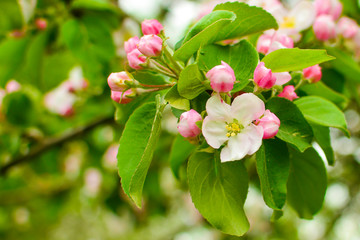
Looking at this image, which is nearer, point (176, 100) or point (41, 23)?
point (176, 100)

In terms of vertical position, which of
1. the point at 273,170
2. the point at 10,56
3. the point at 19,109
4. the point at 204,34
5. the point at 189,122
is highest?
the point at 204,34

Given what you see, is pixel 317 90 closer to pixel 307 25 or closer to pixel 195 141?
pixel 307 25

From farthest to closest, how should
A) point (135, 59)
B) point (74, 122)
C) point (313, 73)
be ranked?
1. point (74, 122)
2. point (313, 73)
3. point (135, 59)

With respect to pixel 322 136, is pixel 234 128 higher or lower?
higher

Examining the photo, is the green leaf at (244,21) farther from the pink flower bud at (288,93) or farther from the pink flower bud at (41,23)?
the pink flower bud at (41,23)

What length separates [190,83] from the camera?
0.64 metres

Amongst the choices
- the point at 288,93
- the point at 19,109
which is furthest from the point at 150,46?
the point at 19,109

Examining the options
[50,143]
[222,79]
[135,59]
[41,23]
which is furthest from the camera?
[50,143]

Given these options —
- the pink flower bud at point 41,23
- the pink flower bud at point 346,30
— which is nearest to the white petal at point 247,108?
the pink flower bud at point 346,30

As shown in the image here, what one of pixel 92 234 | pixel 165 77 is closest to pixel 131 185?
pixel 165 77

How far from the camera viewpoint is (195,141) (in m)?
0.69

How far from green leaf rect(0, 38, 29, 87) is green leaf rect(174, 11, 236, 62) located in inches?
41.4

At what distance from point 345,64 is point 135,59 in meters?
0.65

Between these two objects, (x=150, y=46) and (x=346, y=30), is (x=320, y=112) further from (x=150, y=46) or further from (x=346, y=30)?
(x=346, y=30)
